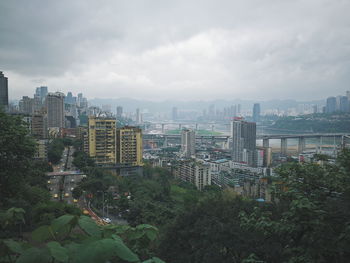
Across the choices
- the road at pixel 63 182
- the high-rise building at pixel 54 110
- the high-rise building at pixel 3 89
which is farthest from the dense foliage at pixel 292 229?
the high-rise building at pixel 54 110

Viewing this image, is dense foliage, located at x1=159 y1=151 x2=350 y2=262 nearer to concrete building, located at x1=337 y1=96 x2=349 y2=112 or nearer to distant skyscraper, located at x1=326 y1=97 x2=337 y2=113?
concrete building, located at x1=337 y1=96 x2=349 y2=112

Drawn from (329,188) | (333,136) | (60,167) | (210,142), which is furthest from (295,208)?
(210,142)

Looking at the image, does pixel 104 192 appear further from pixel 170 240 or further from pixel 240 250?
pixel 240 250

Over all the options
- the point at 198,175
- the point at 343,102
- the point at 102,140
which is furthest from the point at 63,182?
the point at 343,102

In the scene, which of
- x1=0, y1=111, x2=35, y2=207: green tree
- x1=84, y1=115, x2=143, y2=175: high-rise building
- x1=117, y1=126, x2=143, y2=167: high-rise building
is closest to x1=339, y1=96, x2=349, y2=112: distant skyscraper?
x1=117, y1=126, x2=143, y2=167: high-rise building

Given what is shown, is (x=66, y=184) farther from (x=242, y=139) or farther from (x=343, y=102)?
(x=343, y=102)

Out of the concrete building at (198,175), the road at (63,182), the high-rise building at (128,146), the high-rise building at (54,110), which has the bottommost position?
the concrete building at (198,175)

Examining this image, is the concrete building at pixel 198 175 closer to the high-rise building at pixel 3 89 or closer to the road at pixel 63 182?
the road at pixel 63 182

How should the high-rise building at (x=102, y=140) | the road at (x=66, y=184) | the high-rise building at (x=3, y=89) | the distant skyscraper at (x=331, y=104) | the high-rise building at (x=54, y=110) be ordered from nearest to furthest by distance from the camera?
the road at (x=66, y=184) < the high-rise building at (x=102, y=140) < the high-rise building at (x=3, y=89) < the high-rise building at (x=54, y=110) < the distant skyscraper at (x=331, y=104)
